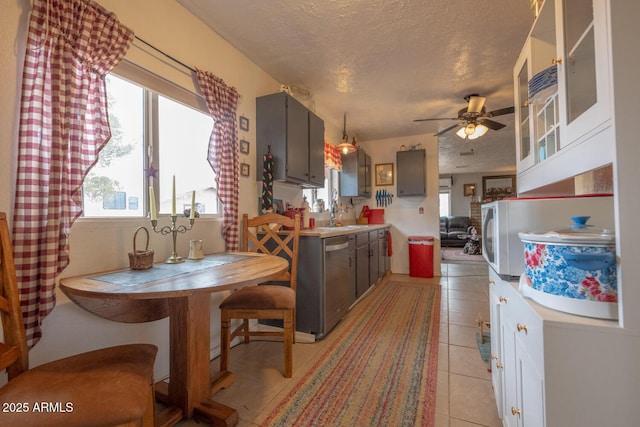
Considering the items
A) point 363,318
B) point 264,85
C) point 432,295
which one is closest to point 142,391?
point 363,318

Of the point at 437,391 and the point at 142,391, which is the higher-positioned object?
the point at 142,391

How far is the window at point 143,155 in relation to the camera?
1.50 metres

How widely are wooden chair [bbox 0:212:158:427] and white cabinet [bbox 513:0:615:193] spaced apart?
1.51 m

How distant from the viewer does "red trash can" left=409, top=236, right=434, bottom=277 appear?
Result: 4633mm

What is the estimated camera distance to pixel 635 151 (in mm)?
656

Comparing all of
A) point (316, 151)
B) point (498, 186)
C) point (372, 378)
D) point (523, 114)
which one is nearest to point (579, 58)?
point (523, 114)

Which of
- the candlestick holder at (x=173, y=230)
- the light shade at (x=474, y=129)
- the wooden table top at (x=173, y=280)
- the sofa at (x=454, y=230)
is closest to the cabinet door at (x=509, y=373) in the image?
the wooden table top at (x=173, y=280)

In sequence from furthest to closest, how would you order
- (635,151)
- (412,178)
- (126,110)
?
(412,178) < (126,110) < (635,151)

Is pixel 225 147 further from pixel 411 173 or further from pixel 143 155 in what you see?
pixel 411 173

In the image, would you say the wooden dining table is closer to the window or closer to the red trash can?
the window

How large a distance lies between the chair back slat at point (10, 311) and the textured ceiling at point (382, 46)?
176 centimetres

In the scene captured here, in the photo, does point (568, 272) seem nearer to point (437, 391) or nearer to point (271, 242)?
point (437, 391)

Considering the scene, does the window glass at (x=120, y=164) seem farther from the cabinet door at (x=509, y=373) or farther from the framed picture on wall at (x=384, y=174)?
the framed picture on wall at (x=384, y=174)

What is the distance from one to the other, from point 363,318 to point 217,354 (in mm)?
1427
